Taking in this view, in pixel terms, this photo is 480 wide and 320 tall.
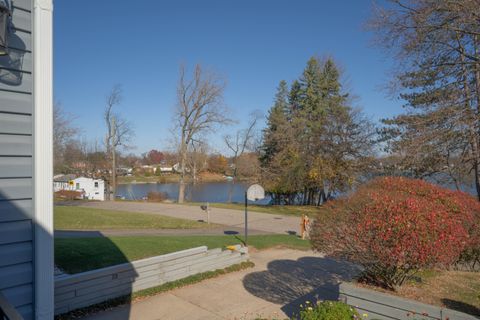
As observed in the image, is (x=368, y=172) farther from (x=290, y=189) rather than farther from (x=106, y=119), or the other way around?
(x=106, y=119)

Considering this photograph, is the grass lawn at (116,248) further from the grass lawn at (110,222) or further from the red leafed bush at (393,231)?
the red leafed bush at (393,231)

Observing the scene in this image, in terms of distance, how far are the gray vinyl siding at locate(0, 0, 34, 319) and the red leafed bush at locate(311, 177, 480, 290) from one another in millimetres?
3691

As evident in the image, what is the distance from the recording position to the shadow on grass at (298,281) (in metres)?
6.65

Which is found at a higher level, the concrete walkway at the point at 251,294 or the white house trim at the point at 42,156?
the white house trim at the point at 42,156

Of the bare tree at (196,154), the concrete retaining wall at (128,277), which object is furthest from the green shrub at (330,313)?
the bare tree at (196,154)

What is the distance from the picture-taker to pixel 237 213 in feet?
64.0

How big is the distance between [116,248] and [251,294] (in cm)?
368

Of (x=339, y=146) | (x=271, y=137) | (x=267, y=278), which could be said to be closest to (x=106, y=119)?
(x=271, y=137)

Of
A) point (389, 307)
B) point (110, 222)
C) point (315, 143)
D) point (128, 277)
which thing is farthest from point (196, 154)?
point (389, 307)

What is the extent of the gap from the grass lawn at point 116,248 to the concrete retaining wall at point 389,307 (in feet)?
15.8

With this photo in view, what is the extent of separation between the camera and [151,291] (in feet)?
21.5

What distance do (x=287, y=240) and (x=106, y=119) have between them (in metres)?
27.2

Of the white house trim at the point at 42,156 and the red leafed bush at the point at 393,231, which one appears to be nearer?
the white house trim at the point at 42,156

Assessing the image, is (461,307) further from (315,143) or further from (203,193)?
(203,193)
